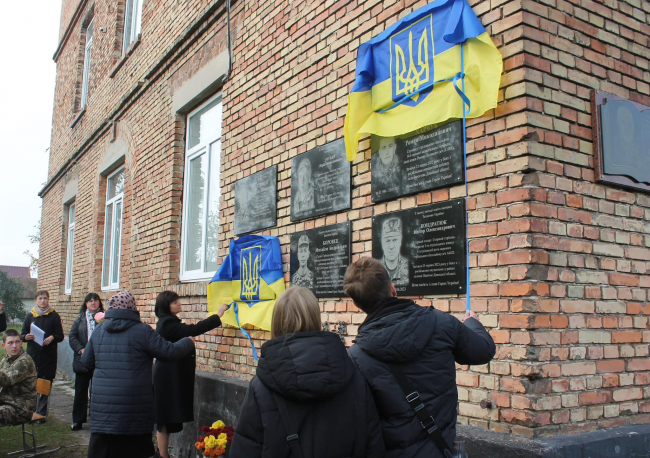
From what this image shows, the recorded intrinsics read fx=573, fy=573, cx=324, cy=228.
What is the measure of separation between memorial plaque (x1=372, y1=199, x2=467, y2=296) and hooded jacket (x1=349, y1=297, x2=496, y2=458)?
36.6 inches

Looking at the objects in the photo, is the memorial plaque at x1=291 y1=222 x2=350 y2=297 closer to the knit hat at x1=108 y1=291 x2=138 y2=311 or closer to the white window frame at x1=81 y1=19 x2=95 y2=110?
the knit hat at x1=108 y1=291 x2=138 y2=311

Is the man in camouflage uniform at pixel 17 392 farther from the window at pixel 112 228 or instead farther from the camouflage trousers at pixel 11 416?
the window at pixel 112 228

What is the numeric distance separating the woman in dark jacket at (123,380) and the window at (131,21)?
20.8 feet

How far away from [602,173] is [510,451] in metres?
1.56

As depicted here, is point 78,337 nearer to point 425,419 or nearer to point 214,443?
point 214,443

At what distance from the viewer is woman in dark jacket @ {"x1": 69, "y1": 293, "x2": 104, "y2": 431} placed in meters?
6.81

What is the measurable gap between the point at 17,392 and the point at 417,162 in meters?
4.41

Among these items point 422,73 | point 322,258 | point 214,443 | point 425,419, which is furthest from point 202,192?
point 425,419

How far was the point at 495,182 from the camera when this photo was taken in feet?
9.68

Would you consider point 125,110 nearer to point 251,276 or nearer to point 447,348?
point 251,276

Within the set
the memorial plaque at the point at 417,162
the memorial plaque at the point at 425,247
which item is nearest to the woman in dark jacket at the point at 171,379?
the memorial plaque at the point at 425,247

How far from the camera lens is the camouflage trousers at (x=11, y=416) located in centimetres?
520

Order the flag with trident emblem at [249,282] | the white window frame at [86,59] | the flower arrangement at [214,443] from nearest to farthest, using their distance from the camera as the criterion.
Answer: the flower arrangement at [214,443] → the flag with trident emblem at [249,282] → the white window frame at [86,59]

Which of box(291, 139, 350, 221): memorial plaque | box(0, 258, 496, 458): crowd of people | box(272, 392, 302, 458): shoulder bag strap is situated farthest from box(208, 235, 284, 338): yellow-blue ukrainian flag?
box(272, 392, 302, 458): shoulder bag strap
